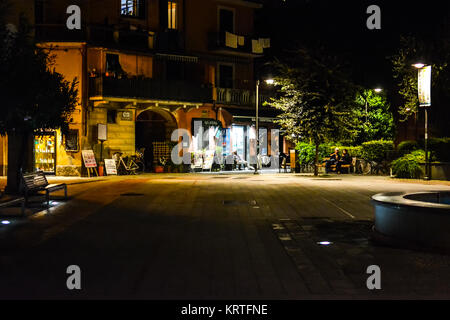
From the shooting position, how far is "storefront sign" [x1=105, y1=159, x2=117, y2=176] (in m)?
30.3

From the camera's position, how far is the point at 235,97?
37.4 m

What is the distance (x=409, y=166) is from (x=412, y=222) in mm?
18955

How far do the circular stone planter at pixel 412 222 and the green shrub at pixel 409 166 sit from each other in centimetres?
1787

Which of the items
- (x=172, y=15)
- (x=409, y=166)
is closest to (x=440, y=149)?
(x=409, y=166)

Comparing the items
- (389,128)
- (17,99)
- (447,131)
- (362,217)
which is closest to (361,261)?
(362,217)

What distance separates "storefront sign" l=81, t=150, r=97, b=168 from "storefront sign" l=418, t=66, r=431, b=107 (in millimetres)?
16749

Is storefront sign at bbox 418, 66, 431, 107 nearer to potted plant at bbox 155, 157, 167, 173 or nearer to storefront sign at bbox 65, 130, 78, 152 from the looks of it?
potted plant at bbox 155, 157, 167, 173

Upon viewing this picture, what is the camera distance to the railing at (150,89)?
30.0 metres

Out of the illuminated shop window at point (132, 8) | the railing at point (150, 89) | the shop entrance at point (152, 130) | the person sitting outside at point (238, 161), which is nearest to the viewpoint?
the railing at point (150, 89)

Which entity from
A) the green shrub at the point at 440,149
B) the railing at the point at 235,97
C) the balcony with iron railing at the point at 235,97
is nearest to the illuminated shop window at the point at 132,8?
the balcony with iron railing at the point at 235,97

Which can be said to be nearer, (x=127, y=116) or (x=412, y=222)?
(x=412, y=222)

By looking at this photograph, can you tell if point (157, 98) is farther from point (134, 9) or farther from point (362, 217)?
point (362, 217)

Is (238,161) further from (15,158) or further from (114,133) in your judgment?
(15,158)

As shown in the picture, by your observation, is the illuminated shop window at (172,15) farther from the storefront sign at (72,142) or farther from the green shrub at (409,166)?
the green shrub at (409,166)
